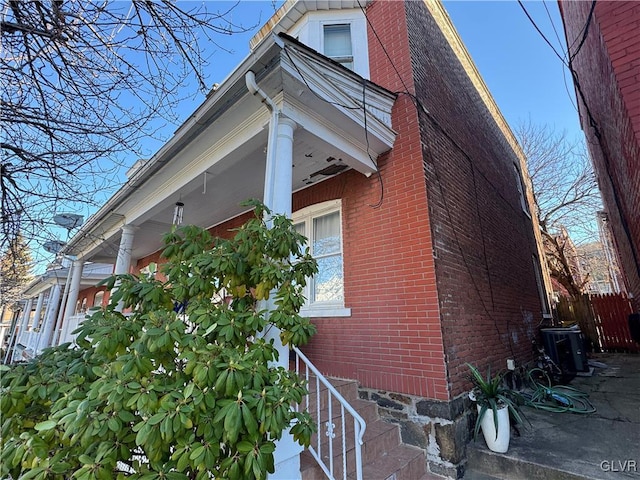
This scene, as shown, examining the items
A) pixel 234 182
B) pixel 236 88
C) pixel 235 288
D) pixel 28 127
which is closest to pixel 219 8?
pixel 236 88

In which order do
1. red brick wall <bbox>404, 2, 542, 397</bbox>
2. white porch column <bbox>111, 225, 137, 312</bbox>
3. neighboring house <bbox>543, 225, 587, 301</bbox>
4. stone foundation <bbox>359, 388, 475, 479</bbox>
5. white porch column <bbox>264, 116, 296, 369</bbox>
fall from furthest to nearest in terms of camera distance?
neighboring house <bbox>543, 225, 587, 301</bbox> < white porch column <bbox>111, 225, 137, 312</bbox> < red brick wall <bbox>404, 2, 542, 397</bbox> < stone foundation <bbox>359, 388, 475, 479</bbox> < white porch column <bbox>264, 116, 296, 369</bbox>

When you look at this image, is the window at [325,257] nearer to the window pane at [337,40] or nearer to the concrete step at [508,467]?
the concrete step at [508,467]

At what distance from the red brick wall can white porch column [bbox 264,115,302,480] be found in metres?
1.97

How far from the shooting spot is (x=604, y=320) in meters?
10.9

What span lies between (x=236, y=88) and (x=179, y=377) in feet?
9.08

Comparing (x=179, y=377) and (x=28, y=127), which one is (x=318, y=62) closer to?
(x=28, y=127)

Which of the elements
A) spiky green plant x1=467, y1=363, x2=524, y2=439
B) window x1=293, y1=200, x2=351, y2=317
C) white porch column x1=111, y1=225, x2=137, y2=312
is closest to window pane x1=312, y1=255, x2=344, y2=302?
window x1=293, y1=200, x2=351, y2=317

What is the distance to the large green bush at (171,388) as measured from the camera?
1.53 metres

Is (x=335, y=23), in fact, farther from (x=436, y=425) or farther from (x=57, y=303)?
(x=57, y=303)

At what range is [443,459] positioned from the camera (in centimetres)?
321

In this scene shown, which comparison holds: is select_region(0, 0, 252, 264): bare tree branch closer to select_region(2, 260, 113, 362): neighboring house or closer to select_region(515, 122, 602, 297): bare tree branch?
select_region(2, 260, 113, 362): neighboring house

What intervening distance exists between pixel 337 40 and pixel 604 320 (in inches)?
506

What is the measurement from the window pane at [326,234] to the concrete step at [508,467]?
3016 mm

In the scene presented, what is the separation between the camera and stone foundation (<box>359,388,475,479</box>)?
10.5 ft
